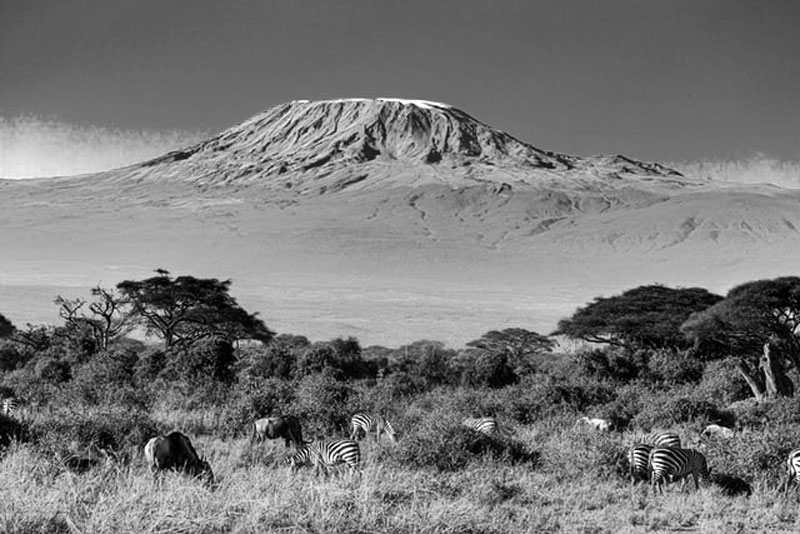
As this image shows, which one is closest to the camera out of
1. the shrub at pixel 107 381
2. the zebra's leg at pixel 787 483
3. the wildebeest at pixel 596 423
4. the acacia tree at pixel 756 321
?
the zebra's leg at pixel 787 483

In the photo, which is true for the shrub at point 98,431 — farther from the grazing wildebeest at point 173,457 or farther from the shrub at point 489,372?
the shrub at point 489,372

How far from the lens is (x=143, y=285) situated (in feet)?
101

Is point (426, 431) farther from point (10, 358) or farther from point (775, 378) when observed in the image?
point (10, 358)

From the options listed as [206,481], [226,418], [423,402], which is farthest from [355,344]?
[206,481]

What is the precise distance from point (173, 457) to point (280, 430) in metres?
3.14

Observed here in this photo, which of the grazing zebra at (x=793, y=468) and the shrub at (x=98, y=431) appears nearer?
the grazing zebra at (x=793, y=468)

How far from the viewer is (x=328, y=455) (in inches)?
358

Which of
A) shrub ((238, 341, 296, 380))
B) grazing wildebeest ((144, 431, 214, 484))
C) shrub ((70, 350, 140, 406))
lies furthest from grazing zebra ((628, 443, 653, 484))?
shrub ((238, 341, 296, 380))

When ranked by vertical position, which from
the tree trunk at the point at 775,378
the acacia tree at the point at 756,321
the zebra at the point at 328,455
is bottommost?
the zebra at the point at 328,455

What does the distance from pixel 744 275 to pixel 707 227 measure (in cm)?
4430

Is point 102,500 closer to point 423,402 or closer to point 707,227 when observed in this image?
point 423,402

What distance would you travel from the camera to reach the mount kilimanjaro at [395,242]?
71188 mm

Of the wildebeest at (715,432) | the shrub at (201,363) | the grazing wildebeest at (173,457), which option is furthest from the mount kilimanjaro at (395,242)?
the grazing wildebeest at (173,457)

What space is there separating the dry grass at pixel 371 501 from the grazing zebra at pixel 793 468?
30 centimetres
